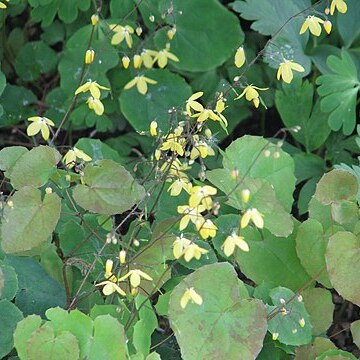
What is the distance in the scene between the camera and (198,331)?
127 centimetres

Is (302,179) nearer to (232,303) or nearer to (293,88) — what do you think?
(293,88)

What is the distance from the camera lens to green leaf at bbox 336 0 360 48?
6.44 feet

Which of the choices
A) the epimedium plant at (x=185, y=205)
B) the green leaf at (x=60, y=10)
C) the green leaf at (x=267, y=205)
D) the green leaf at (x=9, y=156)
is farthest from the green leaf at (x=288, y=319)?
the green leaf at (x=60, y=10)

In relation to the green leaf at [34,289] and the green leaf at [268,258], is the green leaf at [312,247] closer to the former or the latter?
the green leaf at [268,258]

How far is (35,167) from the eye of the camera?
1.36m

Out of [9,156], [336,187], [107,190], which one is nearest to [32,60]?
[9,156]

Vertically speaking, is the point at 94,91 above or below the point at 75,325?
above

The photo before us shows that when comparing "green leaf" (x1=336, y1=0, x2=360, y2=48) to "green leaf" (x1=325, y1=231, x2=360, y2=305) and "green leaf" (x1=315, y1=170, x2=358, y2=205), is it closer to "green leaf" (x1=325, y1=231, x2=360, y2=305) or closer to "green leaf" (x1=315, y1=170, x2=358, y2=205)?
"green leaf" (x1=315, y1=170, x2=358, y2=205)

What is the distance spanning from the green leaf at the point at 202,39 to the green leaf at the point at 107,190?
28.7 inches

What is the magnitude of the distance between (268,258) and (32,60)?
1.03m

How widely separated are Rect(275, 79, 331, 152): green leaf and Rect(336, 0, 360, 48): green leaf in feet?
0.66

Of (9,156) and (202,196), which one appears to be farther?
(9,156)

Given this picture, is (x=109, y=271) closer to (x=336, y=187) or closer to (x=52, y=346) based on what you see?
(x=52, y=346)

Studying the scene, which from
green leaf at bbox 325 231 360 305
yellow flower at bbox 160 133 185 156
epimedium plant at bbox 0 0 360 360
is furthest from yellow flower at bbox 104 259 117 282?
green leaf at bbox 325 231 360 305
